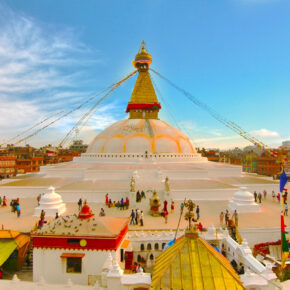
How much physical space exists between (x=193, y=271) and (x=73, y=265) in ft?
13.7

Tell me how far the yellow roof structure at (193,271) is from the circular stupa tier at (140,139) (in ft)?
60.1

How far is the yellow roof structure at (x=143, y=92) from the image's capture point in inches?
1024

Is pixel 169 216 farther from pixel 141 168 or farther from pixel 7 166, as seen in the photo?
pixel 7 166

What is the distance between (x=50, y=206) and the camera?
11.4 meters

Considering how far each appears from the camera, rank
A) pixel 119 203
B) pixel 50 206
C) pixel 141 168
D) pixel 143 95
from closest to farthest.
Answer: pixel 50 206 < pixel 119 203 < pixel 141 168 < pixel 143 95

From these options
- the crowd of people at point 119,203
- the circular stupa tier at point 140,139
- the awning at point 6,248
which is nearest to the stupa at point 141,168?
the circular stupa tier at point 140,139

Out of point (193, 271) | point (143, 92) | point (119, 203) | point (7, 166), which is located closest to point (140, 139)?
point (143, 92)

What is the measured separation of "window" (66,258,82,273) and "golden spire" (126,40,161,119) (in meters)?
20.1

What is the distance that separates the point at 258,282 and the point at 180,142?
18.9 meters

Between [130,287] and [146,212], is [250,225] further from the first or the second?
[130,287]

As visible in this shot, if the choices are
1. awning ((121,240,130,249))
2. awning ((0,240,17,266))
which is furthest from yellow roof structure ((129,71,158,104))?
awning ((0,240,17,266))

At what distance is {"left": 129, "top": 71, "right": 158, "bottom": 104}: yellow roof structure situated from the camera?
85.3ft

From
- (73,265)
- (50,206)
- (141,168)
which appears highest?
(141,168)

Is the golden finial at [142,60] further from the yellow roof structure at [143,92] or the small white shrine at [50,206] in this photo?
the small white shrine at [50,206]
